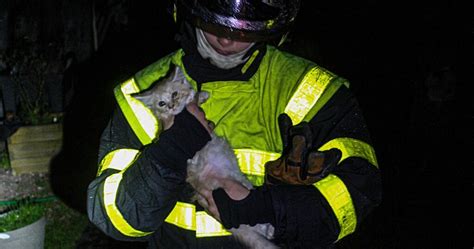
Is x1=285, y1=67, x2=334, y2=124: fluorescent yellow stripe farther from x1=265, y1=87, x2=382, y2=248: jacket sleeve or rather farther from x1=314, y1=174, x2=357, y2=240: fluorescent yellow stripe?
x1=314, y1=174, x2=357, y2=240: fluorescent yellow stripe

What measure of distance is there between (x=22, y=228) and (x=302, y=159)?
3073 mm

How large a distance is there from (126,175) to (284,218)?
0.58 meters

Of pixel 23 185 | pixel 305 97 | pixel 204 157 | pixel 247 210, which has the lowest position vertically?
pixel 23 185

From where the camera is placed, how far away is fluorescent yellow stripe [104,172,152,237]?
1968 millimetres

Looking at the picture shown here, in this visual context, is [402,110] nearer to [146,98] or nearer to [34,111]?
[34,111]

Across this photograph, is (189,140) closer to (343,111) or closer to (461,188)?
(343,111)

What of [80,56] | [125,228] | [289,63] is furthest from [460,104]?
[80,56]

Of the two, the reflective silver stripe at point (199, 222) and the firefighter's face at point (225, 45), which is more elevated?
the firefighter's face at point (225, 45)

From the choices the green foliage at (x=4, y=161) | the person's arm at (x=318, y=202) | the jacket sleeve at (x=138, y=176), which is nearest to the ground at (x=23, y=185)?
the green foliage at (x=4, y=161)

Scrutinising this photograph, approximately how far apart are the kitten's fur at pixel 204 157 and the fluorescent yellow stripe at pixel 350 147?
1.16 ft

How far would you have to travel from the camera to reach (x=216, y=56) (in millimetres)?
2113

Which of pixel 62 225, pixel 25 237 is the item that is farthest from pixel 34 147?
pixel 25 237

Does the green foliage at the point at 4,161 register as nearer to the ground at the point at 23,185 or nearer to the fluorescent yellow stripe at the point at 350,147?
the ground at the point at 23,185

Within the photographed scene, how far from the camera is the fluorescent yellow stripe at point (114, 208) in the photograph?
1968 mm
